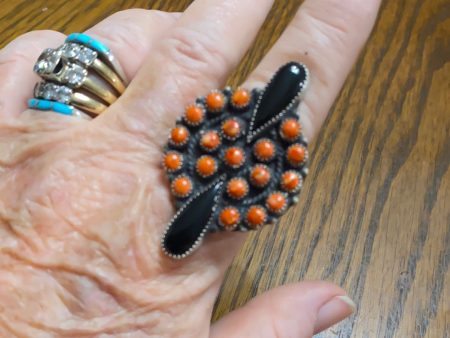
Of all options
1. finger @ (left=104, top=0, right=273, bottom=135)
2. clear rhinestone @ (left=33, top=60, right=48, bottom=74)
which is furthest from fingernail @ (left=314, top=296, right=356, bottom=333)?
clear rhinestone @ (left=33, top=60, right=48, bottom=74)

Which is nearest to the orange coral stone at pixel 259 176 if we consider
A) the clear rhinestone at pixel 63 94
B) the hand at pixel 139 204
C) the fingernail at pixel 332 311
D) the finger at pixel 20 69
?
the hand at pixel 139 204

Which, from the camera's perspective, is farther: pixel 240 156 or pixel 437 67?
pixel 437 67

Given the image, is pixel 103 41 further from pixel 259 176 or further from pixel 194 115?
pixel 259 176

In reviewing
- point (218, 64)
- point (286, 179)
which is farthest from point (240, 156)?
point (218, 64)

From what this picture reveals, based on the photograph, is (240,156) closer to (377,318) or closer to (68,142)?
(68,142)

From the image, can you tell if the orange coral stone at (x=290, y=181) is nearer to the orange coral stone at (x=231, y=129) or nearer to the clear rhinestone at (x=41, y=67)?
the orange coral stone at (x=231, y=129)

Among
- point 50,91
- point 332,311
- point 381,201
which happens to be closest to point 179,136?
point 50,91
